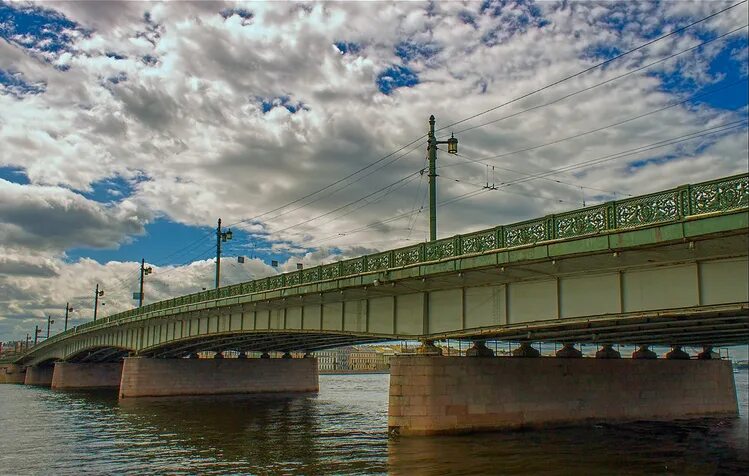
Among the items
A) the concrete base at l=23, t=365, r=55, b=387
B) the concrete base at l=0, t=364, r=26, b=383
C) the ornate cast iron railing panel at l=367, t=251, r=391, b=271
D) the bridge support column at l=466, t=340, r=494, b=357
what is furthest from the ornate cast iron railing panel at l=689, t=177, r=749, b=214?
the concrete base at l=0, t=364, r=26, b=383

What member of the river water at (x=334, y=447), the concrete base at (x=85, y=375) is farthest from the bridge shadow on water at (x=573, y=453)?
the concrete base at (x=85, y=375)

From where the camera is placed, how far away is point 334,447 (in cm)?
2739

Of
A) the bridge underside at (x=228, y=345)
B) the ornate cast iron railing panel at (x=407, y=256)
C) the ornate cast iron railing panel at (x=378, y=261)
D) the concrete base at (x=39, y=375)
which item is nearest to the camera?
the ornate cast iron railing panel at (x=407, y=256)

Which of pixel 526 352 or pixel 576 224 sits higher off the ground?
pixel 576 224

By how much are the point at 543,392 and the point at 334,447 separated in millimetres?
11407

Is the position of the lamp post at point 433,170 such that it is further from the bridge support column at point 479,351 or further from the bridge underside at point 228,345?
the bridge underside at point 228,345

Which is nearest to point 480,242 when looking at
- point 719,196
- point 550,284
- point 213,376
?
point 550,284

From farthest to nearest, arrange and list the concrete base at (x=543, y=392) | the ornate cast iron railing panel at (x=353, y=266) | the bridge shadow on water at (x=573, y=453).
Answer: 1. the ornate cast iron railing panel at (x=353, y=266)
2. the concrete base at (x=543, y=392)
3. the bridge shadow on water at (x=573, y=453)

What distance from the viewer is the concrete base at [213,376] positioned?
60.9 metres

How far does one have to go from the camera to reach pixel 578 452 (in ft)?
83.6

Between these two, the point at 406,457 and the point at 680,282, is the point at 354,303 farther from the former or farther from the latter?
the point at 680,282

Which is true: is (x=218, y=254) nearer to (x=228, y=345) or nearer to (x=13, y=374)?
(x=228, y=345)

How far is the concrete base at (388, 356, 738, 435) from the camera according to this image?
2725cm

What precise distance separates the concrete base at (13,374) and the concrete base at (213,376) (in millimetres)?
65413
